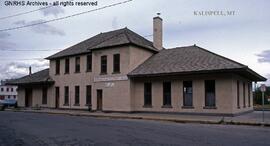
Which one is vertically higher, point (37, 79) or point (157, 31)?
point (157, 31)

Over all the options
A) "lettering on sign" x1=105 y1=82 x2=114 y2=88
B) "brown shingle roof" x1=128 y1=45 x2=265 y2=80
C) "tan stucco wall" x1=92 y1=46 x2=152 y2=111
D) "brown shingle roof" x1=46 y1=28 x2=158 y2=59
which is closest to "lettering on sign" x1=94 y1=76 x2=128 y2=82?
"tan stucco wall" x1=92 y1=46 x2=152 y2=111

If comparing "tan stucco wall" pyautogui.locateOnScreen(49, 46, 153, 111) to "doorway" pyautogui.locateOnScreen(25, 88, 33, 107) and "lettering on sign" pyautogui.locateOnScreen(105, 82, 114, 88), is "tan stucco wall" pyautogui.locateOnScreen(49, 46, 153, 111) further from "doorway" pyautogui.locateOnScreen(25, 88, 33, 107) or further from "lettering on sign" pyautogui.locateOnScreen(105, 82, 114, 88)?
"doorway" pyautogui.locateOnScreen(25, 88, 33, 107)

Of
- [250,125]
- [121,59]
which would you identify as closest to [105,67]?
[121,59]

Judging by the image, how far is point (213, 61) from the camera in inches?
974

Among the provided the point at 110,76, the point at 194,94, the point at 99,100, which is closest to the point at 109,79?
the point at 110,76

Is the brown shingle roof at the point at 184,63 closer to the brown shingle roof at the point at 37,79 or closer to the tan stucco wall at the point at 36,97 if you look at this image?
the brown shingle roof at the point at 37,79

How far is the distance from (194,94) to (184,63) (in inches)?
110

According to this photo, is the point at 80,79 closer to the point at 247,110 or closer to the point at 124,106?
the point at 124,106

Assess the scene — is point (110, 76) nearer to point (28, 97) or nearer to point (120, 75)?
point (120, 75)

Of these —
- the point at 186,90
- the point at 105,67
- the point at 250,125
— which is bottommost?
the point at 250,125

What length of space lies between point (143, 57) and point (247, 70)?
427 inches

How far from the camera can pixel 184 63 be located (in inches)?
1036

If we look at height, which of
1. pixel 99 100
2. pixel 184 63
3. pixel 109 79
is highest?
pixel 184 63

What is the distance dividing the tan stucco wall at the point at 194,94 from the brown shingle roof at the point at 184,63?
924 millimetres
